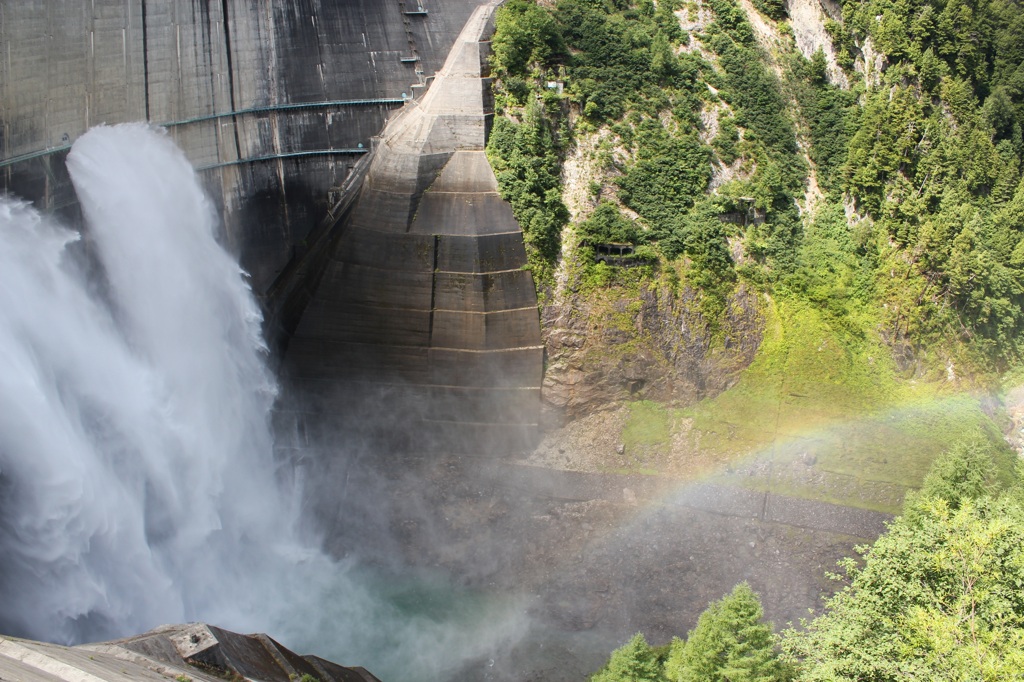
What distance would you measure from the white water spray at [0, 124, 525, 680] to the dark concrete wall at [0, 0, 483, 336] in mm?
982

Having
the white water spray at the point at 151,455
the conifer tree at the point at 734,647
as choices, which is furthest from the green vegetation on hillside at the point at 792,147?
the conifer tree at the point at 734,647

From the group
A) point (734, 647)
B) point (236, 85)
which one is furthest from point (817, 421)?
point (236, 85)

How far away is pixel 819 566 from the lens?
27.6 metres

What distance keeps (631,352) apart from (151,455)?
1578 cm

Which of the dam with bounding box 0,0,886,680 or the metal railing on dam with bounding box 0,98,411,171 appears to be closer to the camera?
the dam with bounding box 0,0,886,680

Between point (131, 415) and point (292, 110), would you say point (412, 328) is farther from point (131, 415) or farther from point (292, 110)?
point (131, 415)

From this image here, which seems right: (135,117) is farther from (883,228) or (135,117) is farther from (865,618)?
(883,228)

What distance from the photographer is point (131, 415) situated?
24203mm

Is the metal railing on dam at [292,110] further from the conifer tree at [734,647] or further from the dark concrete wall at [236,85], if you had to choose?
the conifer tree at [734,647]

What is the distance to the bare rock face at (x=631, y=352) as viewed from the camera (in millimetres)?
30781

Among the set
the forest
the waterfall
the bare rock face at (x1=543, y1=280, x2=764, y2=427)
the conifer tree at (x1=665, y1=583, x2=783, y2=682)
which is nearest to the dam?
the bare rock face at (x1=543, y1=280, x2=764, y2=427)

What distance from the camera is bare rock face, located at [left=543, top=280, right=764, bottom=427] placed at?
30.8m

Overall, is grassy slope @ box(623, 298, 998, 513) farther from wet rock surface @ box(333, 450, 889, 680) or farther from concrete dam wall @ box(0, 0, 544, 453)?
concrete dam wall @ box(0, 0, 544, 453)

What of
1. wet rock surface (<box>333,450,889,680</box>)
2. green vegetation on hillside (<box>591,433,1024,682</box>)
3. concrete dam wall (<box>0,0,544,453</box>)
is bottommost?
wet rock surface (<box>333,450,889,680</box>)
